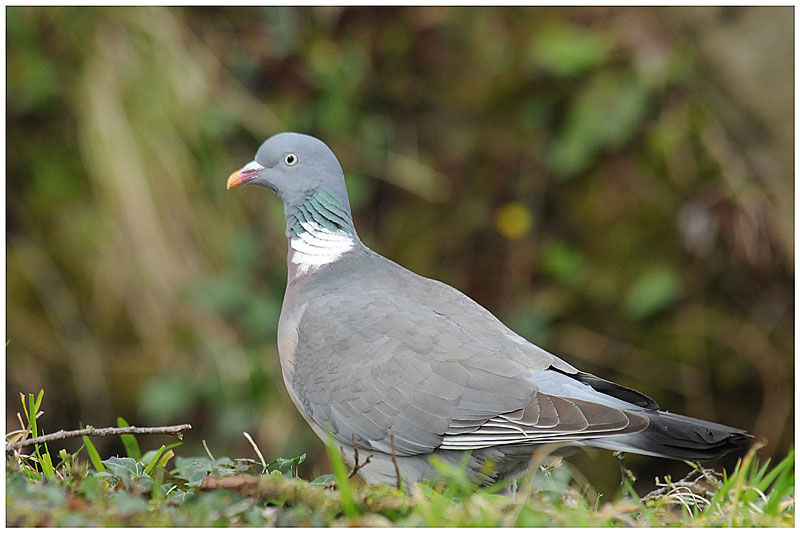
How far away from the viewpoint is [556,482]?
10.8 ft

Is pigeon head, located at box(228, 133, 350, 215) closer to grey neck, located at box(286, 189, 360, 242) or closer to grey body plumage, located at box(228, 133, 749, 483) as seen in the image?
grey neck, located at box(286, 189, 360, 242)

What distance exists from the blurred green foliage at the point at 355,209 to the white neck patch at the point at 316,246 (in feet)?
7.80

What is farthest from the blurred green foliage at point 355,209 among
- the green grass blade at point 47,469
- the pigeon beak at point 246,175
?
the green grass blade at point 47,469

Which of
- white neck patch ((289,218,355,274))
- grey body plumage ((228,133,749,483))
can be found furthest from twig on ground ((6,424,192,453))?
white neck patch ((289,218,355,274))

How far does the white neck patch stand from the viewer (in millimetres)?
3434

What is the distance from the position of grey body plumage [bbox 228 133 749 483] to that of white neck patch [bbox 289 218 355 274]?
0.07 meters

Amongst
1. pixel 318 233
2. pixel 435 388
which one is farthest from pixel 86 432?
pixel 318 233

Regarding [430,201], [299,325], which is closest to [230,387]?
[430,201]

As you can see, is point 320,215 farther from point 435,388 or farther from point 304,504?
point 304,504

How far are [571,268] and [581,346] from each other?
0.52 meters

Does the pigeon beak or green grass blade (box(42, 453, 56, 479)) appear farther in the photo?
the pigeon beak

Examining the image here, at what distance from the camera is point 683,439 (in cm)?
256

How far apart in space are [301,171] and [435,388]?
1123mm

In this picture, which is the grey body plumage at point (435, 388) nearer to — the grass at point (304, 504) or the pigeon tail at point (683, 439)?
the pigeon tail at point (683, 439)
